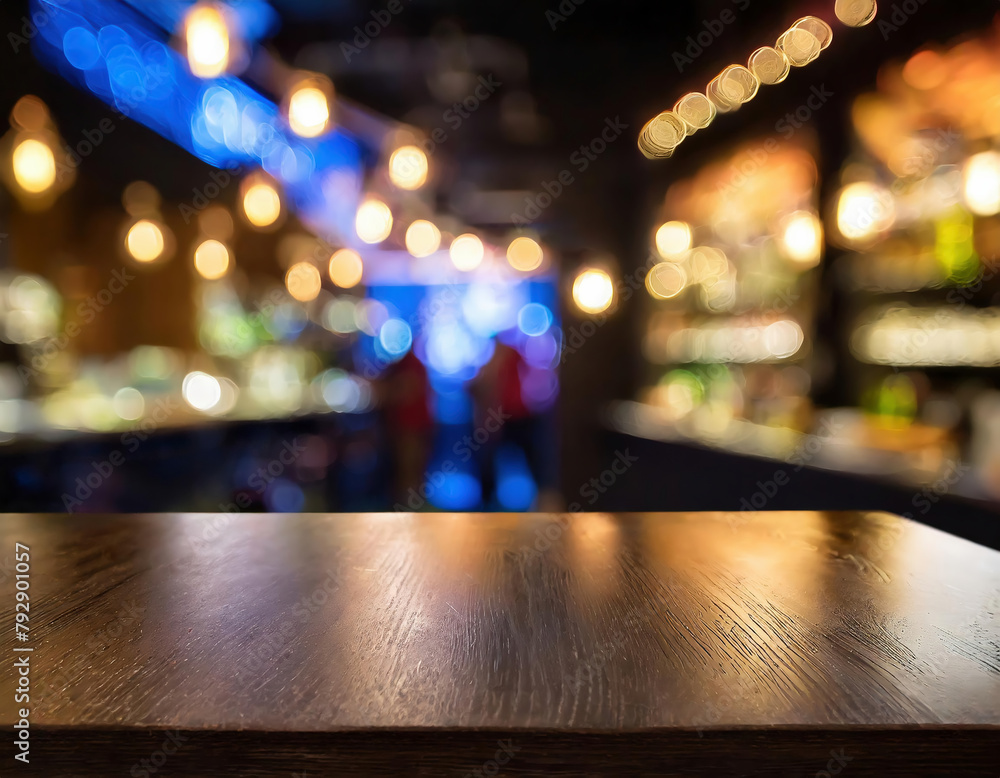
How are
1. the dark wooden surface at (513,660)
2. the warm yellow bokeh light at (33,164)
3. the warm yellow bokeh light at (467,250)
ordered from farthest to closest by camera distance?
the warm yellow bokeh light at (467,250), the warm yellow bokeh light at (33,164), the dark wooden surface at (513,660)

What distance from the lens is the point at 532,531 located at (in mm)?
1252

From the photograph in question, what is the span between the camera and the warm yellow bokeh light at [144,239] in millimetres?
5418

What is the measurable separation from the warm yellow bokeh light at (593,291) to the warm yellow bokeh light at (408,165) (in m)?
1.47

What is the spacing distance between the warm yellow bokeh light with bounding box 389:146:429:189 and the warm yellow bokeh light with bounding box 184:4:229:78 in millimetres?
1940

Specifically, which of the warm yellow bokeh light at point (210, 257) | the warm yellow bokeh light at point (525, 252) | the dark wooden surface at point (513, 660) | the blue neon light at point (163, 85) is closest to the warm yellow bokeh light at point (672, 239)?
the blue neon light at point (163, 85)

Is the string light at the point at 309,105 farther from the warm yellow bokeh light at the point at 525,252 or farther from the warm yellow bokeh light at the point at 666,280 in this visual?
the warm yellow bokeh light at the point at 525,252

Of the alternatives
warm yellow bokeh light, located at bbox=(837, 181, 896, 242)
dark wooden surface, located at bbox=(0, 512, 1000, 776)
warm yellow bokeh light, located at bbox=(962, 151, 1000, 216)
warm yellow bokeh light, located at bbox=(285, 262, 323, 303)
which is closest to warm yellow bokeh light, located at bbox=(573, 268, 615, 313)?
warm yellow bokeh light, located at bbox=(837, 181, 896, 242)

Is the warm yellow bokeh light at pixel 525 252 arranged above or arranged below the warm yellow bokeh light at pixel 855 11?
below

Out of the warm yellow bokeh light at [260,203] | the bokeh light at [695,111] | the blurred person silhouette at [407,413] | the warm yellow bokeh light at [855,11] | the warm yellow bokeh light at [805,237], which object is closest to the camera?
the warm yellow bokeh light at [855,11]

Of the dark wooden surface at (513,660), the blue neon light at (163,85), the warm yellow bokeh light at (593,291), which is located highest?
the blue neon light at (163,85)

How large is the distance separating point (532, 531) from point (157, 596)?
58 cm

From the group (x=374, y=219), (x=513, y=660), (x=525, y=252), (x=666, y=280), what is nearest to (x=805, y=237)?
(x=666, y=280)

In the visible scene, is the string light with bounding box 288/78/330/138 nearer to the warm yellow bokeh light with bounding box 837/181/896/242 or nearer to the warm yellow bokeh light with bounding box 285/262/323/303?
the warm yellow bokeh light with bounding box 837/181/896/242

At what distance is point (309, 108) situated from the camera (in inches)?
148
